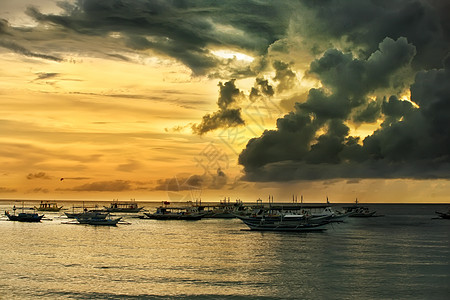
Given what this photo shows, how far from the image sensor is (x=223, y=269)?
60.7 meters

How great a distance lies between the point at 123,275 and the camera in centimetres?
5622

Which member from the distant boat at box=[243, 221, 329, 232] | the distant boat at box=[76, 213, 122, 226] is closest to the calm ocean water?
the distant boat at box=[243, 221, 329, 232]

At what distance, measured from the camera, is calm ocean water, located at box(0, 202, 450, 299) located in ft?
156

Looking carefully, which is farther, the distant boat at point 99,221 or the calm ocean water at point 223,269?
the distant boat at point 99,221

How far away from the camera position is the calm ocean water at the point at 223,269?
4744 cm

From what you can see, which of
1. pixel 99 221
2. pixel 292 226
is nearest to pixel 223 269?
pixel 292 226

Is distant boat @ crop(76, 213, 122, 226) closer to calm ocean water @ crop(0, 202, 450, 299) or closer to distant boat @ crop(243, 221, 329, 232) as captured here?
calm ocean water @ crop(0, 202, 450, 299)

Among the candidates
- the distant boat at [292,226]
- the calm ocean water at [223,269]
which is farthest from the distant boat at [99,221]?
the distant boat at [292,226]

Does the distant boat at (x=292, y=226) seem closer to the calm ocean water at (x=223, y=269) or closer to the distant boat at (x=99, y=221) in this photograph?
the calm ocean water at (x=223, y=269)

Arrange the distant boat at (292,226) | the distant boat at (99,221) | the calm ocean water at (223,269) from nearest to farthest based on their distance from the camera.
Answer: the calm ocean water at (223,269), the distant boat at (292,226), the distant boat at (99,221)

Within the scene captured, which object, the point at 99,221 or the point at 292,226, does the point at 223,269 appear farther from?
the point at 99,221

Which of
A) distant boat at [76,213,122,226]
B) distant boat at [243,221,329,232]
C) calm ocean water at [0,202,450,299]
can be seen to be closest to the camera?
calm ocean water at [0,202,450,299]

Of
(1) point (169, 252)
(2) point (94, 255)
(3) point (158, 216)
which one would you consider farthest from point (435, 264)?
(3) point (158, 216)

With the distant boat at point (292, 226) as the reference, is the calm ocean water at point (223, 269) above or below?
below
